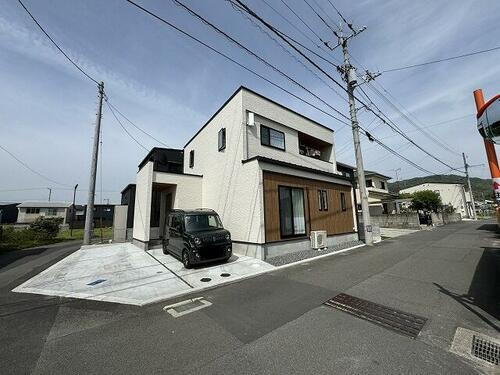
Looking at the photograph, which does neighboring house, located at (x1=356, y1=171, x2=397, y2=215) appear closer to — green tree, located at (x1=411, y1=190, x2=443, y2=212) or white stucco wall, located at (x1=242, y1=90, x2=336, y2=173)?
green tree, located at (x1=411, y1=190, x2=443, y2=212)

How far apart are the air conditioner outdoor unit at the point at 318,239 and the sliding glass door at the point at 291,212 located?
49 cm

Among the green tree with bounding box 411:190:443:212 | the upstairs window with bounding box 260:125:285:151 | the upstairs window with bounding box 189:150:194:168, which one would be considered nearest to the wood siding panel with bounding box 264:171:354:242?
the upstairs window with bounding box 260:125:285:151

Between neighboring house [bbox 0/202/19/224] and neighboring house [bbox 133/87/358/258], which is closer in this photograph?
neighboring house [bbox 133/87/358/258]

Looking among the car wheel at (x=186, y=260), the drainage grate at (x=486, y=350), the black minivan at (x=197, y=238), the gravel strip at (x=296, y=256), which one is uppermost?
the black minivan at (x=197, y=238)

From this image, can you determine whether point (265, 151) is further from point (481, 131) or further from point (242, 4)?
point (481, 131)

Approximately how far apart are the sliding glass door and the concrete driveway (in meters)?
2.16

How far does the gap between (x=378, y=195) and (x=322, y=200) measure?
2251 cm

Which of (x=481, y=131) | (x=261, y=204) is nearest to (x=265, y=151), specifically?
(x=261, y=204)

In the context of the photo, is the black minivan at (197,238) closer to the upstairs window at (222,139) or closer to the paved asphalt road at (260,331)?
the paved asphalt road at (260,331)

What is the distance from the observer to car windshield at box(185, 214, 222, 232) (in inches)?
336

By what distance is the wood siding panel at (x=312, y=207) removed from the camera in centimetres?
912

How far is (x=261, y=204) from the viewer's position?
28.9ft

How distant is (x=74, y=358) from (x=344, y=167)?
72.8ft

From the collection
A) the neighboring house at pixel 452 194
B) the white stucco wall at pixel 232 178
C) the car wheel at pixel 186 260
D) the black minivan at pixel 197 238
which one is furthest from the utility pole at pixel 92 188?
the neighboring house at pixel 452 194
